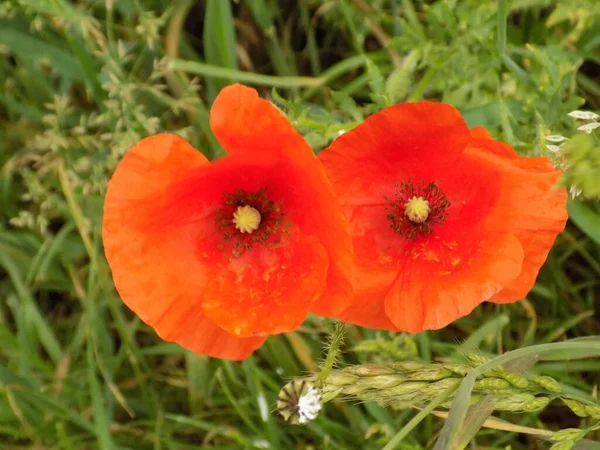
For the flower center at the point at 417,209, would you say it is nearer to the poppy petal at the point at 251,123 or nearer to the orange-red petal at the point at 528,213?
the orange-red petal at the point at 528,213

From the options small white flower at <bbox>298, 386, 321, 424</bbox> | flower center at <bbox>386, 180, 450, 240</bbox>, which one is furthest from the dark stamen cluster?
small white flower at <bbox>298, 386, 321, 424</bbox>

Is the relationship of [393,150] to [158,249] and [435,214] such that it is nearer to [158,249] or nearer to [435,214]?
[435,214]

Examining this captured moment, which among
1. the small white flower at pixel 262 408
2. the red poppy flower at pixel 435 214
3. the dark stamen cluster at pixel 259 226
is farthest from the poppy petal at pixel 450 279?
the small white flower at pixel 262 408

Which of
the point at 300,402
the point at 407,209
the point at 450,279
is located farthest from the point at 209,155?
the point at 300,402

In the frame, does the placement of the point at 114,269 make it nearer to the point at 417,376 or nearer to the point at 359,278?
the point at 359,278

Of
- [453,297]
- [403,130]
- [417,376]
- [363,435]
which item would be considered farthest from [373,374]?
[363,435]

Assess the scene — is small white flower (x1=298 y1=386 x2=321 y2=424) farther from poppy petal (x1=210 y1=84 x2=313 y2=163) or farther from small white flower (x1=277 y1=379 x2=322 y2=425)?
poppy petal (x1=210 y1=84 x2=313 y2=163)

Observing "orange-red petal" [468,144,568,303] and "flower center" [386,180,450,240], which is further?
"flower center" [386,180,450,240]
